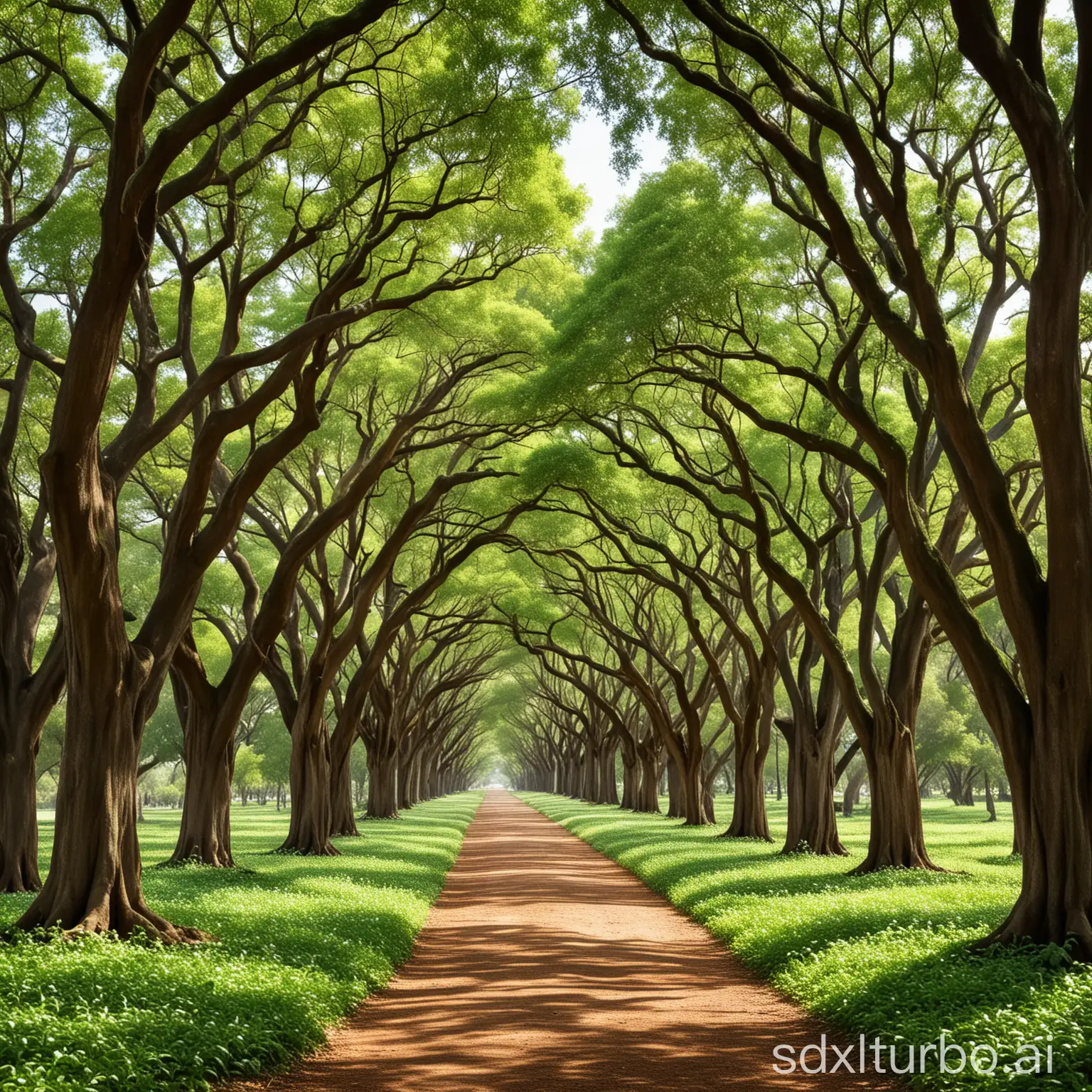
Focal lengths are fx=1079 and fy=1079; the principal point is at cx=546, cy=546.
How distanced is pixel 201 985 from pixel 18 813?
28.5 ft

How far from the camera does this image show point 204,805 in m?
18.5

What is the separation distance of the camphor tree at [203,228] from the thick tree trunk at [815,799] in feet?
37.8

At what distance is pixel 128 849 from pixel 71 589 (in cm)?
266

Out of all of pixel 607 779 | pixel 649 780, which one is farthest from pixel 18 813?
pixel 607 779

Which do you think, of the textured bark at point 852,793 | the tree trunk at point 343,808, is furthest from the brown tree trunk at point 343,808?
the textured bark at point 852,793

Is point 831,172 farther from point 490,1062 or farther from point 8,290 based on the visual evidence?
point 490,1062

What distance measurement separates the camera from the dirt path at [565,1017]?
22.6 ft

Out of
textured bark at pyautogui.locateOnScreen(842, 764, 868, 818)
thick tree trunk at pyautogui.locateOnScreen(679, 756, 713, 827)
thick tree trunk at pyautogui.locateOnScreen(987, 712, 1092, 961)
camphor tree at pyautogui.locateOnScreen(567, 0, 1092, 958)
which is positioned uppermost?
camphor tree at pyautogui.locateOnScreen(567, 0, 1092, 958)

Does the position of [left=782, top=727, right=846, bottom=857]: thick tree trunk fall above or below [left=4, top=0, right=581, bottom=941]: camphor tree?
below

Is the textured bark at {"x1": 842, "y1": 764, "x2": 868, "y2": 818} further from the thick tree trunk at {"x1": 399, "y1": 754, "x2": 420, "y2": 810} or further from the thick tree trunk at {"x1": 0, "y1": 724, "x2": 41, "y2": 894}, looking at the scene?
the thick tree trunk at {"x1": 0, "y1": 724, "x2": 41, "y2": 894}

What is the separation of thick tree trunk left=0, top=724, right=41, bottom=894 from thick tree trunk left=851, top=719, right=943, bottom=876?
12440 mm

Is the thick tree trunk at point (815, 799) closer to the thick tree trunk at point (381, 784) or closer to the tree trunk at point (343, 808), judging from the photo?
the tree trunk at point (343, 808)

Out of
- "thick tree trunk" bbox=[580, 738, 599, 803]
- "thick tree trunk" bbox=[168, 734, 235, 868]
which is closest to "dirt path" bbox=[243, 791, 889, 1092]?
"thick tree trunk" bbox=[168, 734, 235, 868]

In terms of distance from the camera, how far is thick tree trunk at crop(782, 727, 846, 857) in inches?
852
